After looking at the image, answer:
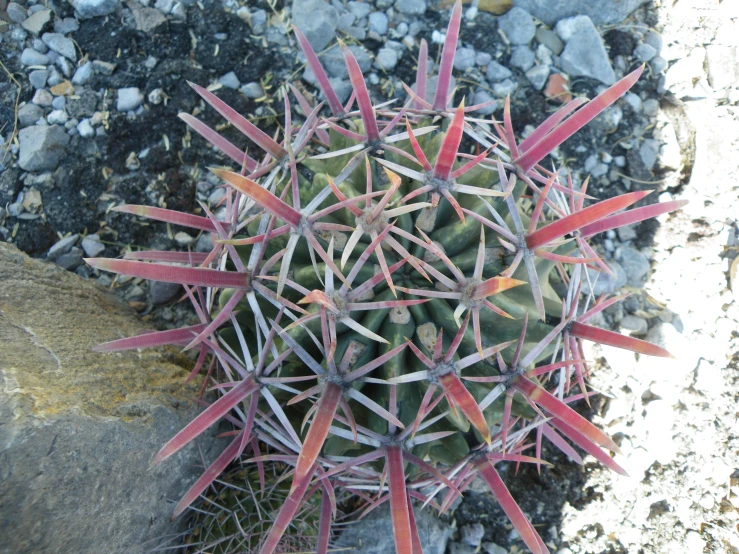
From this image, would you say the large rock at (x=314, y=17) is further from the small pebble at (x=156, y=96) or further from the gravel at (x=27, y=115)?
the gravel at (x=27, y=115)

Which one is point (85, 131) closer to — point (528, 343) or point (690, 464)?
point (528, 343)

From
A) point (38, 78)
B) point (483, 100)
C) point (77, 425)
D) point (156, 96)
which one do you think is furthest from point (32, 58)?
point (483, 100)

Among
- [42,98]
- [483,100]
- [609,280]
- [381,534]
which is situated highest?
[42,98]

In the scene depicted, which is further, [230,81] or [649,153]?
[649,153]

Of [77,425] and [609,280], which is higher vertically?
[77,425]

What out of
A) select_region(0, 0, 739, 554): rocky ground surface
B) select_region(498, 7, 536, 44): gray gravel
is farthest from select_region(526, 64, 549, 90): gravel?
select_region(498, 7, 536, 44): gray gravel

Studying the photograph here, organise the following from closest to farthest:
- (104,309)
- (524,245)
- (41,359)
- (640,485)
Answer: (524,245) < (41,359) < (104,309) < (640,485)

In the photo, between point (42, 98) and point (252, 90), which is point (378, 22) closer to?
point (252, 90)

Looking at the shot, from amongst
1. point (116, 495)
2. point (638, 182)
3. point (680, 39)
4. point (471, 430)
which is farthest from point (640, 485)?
point (680, 39)
